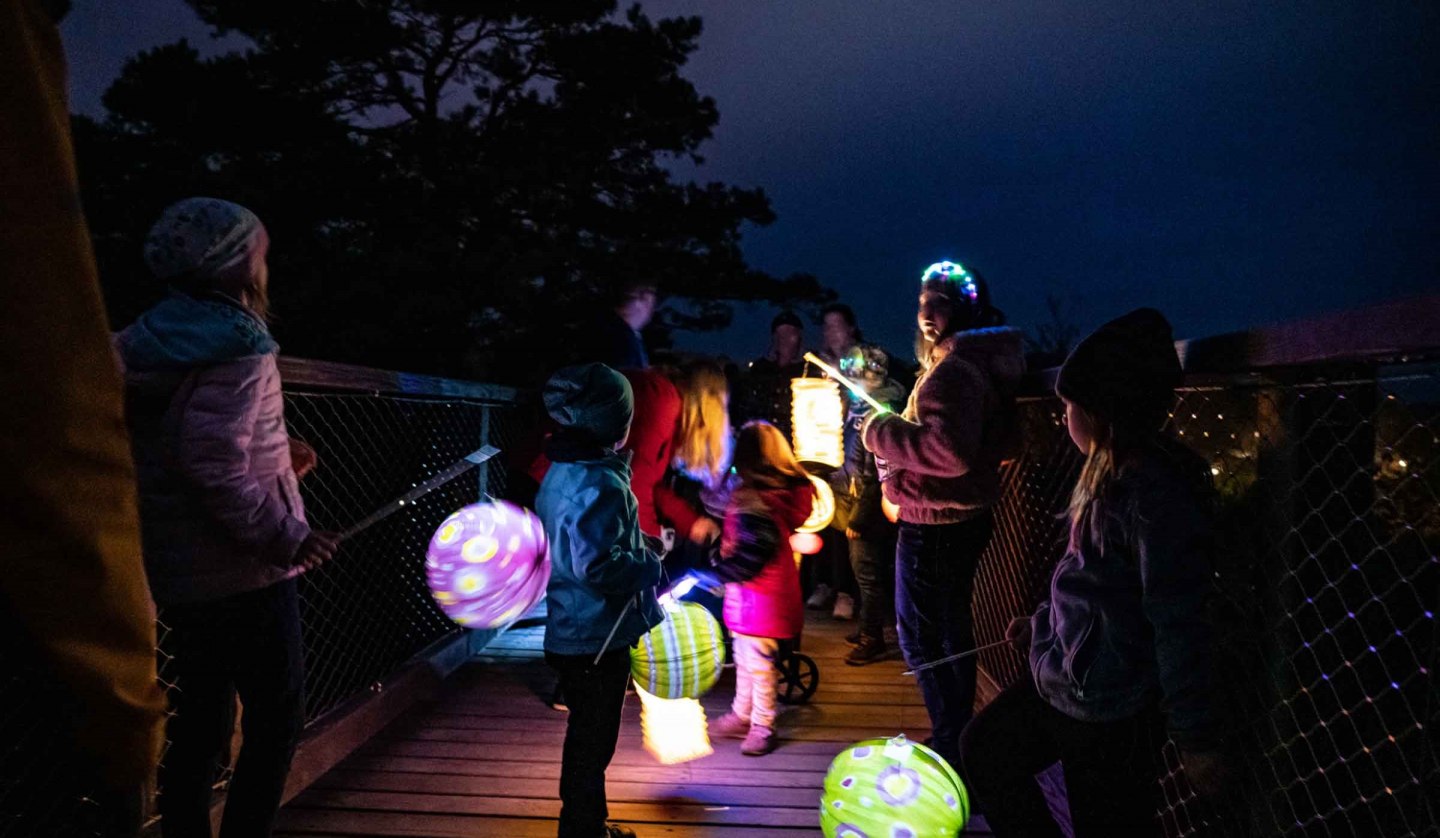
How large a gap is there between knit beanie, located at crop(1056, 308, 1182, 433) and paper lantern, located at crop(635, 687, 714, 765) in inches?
81.6

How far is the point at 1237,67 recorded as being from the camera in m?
127

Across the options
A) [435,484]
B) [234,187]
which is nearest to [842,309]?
[435,484]

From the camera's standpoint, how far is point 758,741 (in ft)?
12.2

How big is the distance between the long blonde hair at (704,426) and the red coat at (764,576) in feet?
1.55

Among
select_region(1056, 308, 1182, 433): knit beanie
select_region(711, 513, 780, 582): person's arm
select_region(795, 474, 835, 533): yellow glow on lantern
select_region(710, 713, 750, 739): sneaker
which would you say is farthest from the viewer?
select_region(795, 474, 835, 533): yellow glow on lantern

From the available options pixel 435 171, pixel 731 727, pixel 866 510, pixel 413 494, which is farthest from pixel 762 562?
pixel 435 171

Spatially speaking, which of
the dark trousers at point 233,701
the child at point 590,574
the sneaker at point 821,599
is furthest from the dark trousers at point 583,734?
the sneaker at point 821,599

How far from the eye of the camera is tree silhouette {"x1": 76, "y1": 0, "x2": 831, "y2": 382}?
36.8 feet

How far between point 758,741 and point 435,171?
1147 centimetres

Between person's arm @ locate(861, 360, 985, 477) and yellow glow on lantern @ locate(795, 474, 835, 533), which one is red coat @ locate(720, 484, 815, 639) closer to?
yellow glow on lantern @ locate(795, 474, 835, 533)

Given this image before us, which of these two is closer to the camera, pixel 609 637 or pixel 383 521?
pixel 609 637

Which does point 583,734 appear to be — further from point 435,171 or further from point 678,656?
point 435,171

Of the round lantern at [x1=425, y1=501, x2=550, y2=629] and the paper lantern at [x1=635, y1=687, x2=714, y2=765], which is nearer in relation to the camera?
the round lantern at [x1=425, y1=501, x2=550, y2=629]

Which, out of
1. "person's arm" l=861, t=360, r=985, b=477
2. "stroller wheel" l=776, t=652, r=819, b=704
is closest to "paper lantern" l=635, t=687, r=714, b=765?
"stroller wheel" l=776, t=652, r=819, b=704
